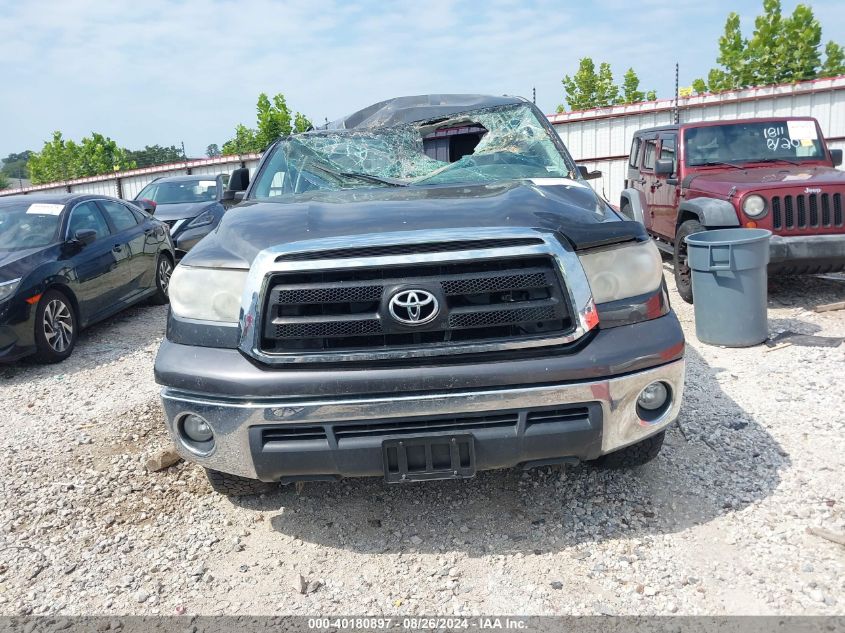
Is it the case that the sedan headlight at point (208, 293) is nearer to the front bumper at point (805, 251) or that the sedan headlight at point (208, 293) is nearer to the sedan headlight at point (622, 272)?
the sedan headlight at point (622, 272)

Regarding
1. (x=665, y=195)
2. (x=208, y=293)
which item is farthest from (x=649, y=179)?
(x=208, y=293)

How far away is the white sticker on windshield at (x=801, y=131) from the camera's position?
25.7ft

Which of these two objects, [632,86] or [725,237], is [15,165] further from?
[725,237]

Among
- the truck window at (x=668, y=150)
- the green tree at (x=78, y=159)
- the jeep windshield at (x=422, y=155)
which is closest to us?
the jeep windshield at (x=422, y=155)

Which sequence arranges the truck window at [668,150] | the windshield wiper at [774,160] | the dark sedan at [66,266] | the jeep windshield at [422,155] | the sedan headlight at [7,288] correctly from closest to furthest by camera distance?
1. the jeep windshield at [422,155]
2. the sedan headlight at [7,288]
3. the dark sedan at [66,266]
4. the windshield wiper at [774,160]
5. the truck window at [668,150]

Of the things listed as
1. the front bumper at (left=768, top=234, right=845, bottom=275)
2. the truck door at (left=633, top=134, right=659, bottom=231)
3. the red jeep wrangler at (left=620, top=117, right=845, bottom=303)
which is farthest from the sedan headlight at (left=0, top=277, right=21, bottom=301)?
the truck door at (left=633, top=134, right=659, bottom=231)

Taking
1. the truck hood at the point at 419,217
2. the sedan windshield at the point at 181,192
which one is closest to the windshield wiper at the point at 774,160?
the truck hood at the point at 419,217

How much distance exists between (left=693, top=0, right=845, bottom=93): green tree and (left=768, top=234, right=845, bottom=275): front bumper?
88.5 ft

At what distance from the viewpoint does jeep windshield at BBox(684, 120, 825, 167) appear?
25.4ft

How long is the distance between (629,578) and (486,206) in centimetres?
159

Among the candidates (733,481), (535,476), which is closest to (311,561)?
(535,476)

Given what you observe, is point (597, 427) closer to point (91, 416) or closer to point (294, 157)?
point (294, 157)

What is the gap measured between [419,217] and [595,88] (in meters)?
39.9

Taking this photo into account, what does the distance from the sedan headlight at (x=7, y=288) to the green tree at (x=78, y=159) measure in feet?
129
